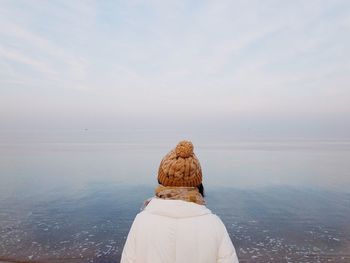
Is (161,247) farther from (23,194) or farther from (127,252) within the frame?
(23,194)

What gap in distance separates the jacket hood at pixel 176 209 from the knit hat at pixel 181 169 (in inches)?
13.7

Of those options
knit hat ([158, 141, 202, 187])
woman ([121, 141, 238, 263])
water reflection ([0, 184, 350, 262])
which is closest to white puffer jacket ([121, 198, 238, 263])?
woman ([121, 141, 238, 263])

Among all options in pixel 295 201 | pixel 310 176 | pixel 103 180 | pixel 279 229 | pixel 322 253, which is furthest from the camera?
pixel 310 176

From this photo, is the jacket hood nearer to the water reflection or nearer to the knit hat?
Result: the knit hat

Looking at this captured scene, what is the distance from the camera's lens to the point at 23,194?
2097 cm

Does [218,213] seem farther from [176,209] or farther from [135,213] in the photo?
[176,209]

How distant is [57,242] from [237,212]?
971cm

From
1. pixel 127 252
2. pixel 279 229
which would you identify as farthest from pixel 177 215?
pixel 279 229

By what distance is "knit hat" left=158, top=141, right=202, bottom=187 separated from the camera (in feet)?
8.51

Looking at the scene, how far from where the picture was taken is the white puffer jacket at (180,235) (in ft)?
7.19

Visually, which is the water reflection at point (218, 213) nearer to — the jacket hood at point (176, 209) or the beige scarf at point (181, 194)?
the beige scarf at point (181, 194)

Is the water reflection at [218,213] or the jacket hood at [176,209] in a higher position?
the jacket hood at [176,209]

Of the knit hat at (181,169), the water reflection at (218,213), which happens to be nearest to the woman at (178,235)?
the knit hat at (181,169)

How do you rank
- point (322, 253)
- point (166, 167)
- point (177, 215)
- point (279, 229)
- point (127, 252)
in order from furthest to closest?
point (279, 229) → point (322, 253) → point (166, 167) → point (127, 252) → point (177, 215)
